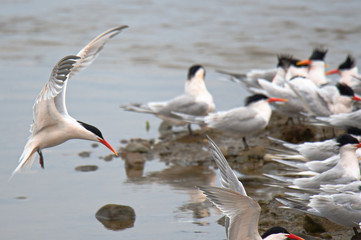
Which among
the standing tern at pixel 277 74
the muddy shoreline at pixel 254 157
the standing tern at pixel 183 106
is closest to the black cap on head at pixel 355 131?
the muddy shoreline at pixel 254 157

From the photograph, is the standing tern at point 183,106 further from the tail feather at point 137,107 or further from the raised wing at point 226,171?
the raised wing at point 226,171

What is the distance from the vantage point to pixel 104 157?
6.83 m

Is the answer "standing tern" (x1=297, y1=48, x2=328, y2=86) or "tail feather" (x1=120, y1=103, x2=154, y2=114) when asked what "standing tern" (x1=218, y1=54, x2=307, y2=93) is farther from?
"tail feather" (x1=120, y1=103, x2=154, y2=114)

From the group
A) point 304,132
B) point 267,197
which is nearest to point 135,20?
point 304,132

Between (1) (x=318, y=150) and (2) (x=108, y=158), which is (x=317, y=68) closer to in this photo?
(1) (x=318, y=150)

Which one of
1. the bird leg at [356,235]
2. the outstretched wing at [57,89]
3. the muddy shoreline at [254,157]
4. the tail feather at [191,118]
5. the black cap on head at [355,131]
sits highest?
the outstretched wing at [57,89]

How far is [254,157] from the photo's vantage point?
685cm

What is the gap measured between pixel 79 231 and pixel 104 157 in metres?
1.98

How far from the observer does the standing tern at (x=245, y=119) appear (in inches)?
286

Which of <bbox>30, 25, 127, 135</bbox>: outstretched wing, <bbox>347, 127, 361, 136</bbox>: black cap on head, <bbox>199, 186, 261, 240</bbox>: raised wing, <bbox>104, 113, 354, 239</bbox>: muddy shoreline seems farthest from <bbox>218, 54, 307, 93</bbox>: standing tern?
<bbox>199, 186, 261, 240</bbox>: raised wing

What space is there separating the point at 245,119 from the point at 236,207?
11.6 ft

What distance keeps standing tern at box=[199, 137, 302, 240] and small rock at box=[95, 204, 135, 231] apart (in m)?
1.15

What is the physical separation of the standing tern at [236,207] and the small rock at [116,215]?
115 cm

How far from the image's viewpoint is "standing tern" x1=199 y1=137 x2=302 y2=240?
3713 millimetres
